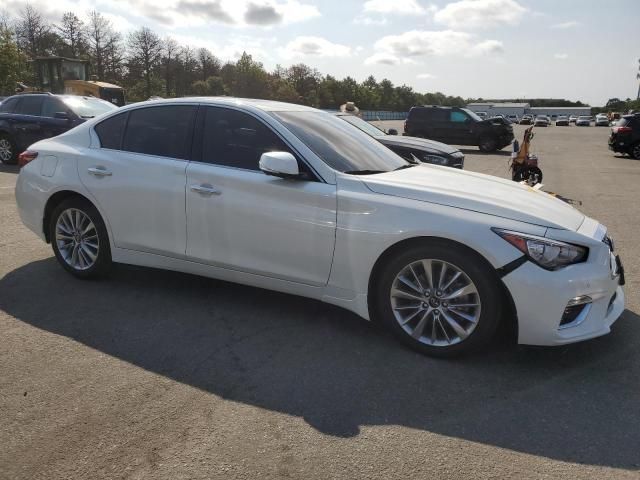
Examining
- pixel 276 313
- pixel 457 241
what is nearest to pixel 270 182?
pixel 276 313

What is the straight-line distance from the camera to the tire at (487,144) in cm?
2226

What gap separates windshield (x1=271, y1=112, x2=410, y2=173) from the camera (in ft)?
12.9

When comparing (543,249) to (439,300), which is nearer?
(543,249)

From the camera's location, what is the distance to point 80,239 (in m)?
4.76

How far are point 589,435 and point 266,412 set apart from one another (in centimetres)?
165

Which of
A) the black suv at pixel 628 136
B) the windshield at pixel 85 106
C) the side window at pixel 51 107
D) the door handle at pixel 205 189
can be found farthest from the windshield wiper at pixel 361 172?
the black suv at pixel 628 136

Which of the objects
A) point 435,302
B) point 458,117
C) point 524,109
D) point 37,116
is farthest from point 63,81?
point 524,109

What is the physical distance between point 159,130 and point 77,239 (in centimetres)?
129

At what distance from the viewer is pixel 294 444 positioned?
2572 millimetres

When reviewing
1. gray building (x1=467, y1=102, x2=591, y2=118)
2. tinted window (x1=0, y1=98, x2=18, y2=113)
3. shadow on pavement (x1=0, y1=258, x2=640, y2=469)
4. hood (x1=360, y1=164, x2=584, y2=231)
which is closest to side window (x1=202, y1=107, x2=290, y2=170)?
hood (x1=360, y1=164, x2=584, y2=231)

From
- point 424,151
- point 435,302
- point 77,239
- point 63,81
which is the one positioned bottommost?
point 77,239

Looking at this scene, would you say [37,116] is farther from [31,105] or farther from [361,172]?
[361,172]

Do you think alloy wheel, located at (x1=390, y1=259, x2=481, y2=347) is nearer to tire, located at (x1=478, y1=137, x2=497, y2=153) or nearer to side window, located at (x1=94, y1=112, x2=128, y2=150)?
side window, located at (x1=94, y1=112, x2=128, y2=150)

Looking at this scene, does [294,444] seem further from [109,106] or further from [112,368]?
[109,106]
